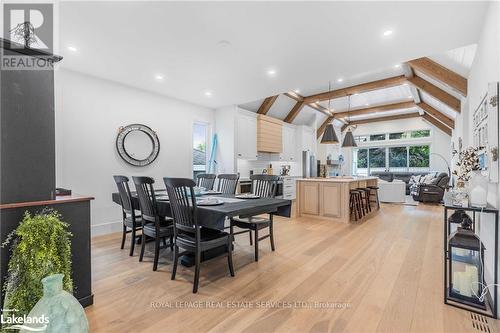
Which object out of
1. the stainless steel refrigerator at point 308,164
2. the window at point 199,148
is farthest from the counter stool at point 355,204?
the window at point 199,148

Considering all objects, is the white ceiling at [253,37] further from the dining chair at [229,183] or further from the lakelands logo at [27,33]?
the dining chair at [229,183]

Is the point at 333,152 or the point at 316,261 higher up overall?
the point at 333,152

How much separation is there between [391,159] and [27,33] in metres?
12.3

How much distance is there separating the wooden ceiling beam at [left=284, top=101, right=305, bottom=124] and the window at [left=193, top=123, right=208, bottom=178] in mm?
3203

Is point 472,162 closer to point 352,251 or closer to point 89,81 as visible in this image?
point 352,251

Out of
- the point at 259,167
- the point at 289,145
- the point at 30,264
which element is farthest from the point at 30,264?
the point at 289,145

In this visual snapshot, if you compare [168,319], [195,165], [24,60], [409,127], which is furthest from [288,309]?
[409,127]

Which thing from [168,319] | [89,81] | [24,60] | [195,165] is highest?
[89,81]

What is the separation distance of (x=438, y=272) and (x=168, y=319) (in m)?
2.82

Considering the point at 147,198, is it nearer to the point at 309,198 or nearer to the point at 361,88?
the point at 309,198

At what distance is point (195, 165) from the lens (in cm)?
594

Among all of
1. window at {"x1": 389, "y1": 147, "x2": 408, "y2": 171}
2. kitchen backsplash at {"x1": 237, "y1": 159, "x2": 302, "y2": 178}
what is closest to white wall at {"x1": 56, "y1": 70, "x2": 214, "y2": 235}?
kitchen backsplash at {"x1": 237, "y1": 159, "x2": 302, "y2": 178}

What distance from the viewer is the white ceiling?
2.33 m

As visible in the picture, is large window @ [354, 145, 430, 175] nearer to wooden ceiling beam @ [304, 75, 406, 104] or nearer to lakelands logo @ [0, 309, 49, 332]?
wooden ceiling beam @ [304, 75, 406, 104]
